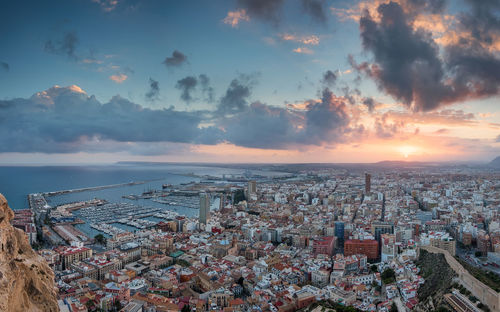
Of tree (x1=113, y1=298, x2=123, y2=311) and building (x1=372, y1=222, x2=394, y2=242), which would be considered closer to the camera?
tree (x1=113, y1=298, x2=123, y2=311)

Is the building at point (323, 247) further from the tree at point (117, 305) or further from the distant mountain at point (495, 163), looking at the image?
the distant mountain at point (495, 163)

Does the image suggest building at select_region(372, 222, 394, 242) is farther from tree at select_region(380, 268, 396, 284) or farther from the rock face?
the rock face

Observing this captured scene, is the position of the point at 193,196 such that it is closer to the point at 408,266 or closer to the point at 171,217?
the point at 171,217

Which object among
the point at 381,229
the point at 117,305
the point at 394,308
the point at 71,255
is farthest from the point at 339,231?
the point at 71,255

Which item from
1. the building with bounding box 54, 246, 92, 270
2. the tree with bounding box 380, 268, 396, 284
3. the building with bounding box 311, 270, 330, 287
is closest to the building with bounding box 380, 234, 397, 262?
the tree with bounding box 380, 268, 396, 284

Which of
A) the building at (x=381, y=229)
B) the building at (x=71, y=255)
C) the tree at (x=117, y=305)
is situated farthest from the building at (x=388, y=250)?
the building at (x=71, y=255)

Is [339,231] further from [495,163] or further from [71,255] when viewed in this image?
[495,163]

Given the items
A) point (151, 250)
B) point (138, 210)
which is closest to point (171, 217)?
point (138, 210)
